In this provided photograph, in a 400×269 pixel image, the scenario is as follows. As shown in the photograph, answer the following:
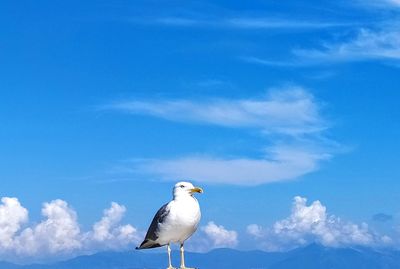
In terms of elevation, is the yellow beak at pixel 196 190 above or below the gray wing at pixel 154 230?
above

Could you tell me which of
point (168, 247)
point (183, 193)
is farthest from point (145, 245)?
point (183, 193)

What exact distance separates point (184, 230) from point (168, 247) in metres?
1.28

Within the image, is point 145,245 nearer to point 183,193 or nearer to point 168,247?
point 168,247

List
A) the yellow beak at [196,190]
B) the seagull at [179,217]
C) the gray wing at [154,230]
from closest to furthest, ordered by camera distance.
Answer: the yellow beak at [196,190] < the seagull at [179,217] < the gray wing at [154,230]

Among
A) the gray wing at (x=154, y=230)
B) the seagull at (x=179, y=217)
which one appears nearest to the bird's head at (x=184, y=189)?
the seagull at (x=179, y=217)

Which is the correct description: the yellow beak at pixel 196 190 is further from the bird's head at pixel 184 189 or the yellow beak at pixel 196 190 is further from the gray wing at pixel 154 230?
the gray wing at pixel 154 230

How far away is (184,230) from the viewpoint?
30.2 m

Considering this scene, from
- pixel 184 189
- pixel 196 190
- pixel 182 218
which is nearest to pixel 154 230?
pixel 182 218

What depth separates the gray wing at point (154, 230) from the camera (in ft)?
100

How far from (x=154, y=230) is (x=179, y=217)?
165cm

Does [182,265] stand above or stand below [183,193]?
below

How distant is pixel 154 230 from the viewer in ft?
102

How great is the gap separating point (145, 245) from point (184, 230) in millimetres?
2363

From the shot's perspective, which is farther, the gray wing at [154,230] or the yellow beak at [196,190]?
the gray wing at [154,230]
